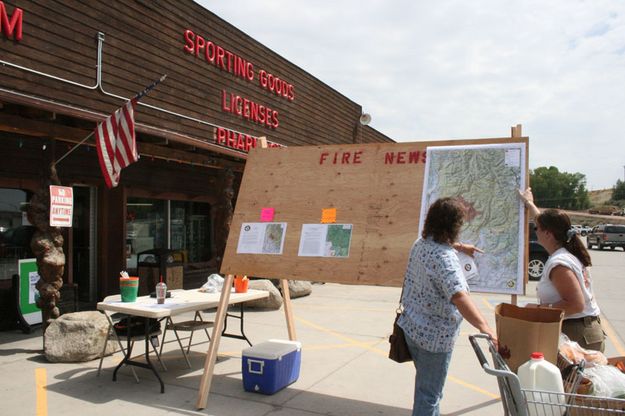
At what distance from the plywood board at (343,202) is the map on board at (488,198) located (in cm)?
10

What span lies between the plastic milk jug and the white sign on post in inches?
254

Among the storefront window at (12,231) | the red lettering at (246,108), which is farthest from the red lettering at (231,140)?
the storefront window at (12,231)

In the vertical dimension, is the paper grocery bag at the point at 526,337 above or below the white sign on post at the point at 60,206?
below

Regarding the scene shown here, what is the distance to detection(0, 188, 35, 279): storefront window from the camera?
8.63 metres

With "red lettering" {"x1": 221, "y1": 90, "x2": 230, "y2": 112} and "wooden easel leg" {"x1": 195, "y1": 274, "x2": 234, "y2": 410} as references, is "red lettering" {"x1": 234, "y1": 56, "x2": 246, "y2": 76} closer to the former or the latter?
"red lettering" {"x1": 221, "y1": 90, "x2": 230, "y2": 112}

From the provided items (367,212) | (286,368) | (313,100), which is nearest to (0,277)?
(286,368)

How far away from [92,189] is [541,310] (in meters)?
9.51

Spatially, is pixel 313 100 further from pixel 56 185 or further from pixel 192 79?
pixel 56 185

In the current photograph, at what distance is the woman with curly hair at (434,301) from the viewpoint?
10.2ft

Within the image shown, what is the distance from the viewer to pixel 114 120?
701 centimetres

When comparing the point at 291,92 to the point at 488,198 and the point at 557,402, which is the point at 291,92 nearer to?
the point at 488,198

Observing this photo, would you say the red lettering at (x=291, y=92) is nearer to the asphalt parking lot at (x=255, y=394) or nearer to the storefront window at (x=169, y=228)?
the storefront window at (x=169, y=228)

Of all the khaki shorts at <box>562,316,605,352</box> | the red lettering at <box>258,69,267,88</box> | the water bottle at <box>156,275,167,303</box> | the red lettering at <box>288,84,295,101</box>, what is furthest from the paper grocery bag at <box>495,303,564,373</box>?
the red lettering at <box>288,84,295,101</box>

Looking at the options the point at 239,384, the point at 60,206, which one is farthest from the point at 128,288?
the point at 60,206
